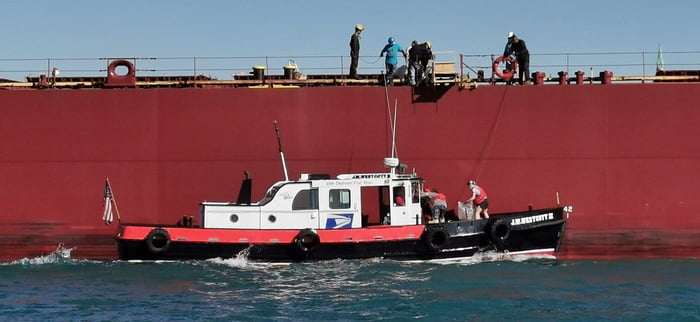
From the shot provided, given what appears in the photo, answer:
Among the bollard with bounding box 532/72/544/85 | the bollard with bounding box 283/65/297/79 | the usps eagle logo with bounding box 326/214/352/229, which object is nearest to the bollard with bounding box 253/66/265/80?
the bollard with bounding box 283/65/297/79

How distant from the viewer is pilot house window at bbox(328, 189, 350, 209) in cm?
1777

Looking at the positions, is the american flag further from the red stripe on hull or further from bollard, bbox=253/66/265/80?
bollard, bbox=253/66/265/80

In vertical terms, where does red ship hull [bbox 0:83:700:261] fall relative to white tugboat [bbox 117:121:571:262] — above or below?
above

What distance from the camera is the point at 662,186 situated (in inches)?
751

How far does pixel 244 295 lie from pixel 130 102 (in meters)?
5.93

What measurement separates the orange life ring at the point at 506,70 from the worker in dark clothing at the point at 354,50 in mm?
2686

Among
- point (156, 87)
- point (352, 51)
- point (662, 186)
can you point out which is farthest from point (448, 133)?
point (156, 87)

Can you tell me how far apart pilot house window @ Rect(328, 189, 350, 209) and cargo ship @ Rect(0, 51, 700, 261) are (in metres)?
1.48

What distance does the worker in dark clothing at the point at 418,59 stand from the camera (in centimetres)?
1927

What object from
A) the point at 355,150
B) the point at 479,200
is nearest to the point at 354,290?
the point at 479,200

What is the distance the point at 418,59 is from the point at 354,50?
140 cm

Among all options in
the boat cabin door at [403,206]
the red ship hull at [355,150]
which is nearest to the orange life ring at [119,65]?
the red ship hull at [355,150]

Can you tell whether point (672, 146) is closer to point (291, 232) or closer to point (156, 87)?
point (291, 232)

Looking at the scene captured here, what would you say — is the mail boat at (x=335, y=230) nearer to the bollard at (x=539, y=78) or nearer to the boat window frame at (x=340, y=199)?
the boat window frame at (x=340, y=199)
